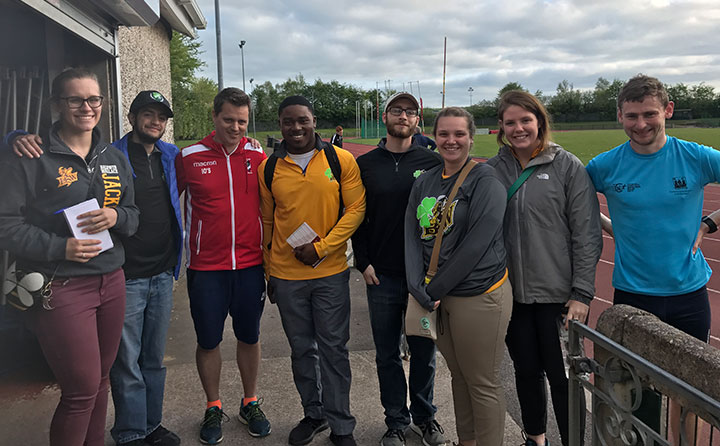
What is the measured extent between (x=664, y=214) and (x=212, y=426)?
2850mm

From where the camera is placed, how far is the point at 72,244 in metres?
2.39

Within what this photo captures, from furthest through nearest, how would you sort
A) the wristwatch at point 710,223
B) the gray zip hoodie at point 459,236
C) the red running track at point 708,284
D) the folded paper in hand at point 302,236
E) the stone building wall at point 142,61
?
the red running track at point 708,284
the stone building wall at point 142,61
the folded paper in hand at point 302,236
the wristwatch at point 710,223
the gray zip hoodie at point 459,236

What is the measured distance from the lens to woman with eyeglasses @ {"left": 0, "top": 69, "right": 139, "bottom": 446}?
7.65 feet

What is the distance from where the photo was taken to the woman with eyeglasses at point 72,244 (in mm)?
2332

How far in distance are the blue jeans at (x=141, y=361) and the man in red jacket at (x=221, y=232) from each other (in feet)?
0.69

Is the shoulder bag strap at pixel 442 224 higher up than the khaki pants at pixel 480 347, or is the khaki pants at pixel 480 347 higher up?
the shoulder bag strap at pixel 442 224

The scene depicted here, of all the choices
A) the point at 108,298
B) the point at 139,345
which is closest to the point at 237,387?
the point at 139,345

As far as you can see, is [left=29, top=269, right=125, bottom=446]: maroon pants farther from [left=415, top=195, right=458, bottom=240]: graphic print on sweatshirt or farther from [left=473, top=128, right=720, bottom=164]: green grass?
[left=473, top=128, right=720, bottom=164]: green grass

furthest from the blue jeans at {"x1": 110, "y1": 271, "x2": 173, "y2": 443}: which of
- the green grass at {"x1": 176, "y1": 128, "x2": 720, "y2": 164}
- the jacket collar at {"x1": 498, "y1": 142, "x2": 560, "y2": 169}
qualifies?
the green grass at {"x1": 176, "y1": 128, "x2": 720, "y2": 164}

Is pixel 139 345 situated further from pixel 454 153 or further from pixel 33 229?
pixel 454 153

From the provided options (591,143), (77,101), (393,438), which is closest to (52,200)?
(77,101)

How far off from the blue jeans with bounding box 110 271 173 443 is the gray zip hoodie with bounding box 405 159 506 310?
59.2 inches

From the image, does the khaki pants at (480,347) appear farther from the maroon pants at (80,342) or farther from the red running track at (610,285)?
the red running track at (610,285)

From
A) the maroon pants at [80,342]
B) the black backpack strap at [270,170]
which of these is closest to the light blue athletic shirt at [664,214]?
the black backpack strap at [270,170]
